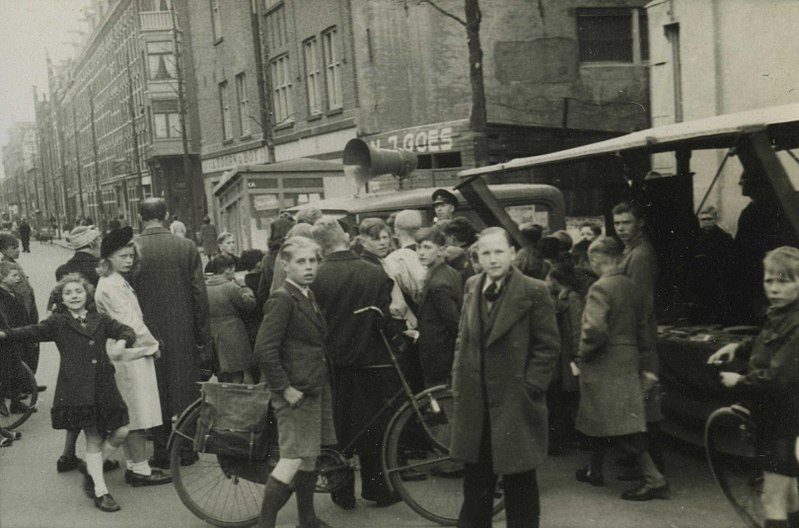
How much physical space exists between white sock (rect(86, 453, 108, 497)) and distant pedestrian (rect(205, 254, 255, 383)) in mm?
1848

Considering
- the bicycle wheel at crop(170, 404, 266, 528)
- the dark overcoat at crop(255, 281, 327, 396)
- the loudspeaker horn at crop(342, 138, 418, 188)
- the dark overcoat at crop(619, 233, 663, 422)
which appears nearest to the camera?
the dark overcoat at crop(255, 281, 327, 396)

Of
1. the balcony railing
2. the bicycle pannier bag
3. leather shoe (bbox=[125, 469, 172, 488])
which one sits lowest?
leather shoe (bbox=[125, 469, 172, 488])

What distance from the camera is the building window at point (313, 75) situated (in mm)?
26391

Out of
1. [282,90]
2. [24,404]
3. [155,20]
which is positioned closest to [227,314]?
[24,404]

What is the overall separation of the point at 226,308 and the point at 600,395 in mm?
3549

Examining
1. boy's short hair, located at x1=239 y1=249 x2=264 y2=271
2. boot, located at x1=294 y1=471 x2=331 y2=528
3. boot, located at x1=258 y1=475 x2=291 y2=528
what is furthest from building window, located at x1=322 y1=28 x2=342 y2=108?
boot, located at x1=258 y1=475 x2=291 y2=528

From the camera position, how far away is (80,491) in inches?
251

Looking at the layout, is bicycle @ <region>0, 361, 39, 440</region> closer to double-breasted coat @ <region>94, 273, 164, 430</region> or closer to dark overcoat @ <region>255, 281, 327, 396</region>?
double-breasted coat @ <region>94, 273, 164, 430</region>

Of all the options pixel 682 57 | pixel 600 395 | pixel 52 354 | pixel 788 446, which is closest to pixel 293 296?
pixel 600 395

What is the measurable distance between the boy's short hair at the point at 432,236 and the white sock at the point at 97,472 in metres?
2.74

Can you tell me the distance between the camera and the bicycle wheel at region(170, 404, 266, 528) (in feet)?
17.6

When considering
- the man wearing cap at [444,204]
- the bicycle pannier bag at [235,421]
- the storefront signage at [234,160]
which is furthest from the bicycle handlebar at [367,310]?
the storefront signage at [234,160]

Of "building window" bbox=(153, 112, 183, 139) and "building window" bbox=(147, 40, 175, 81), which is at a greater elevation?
"building window" bbox=(147, 40, 175, 81)

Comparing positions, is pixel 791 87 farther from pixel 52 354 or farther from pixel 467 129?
pixel 52 354
